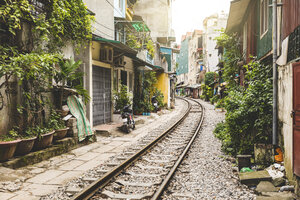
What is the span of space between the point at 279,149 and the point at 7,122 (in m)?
6.58

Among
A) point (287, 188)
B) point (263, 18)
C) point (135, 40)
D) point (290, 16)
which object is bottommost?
point (287, 188)

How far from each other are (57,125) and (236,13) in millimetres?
9329

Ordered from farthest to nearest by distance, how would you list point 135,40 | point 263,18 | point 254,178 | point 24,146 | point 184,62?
point 184,62 → point 135,40 → point 263,18 → point 24,146 → point 254,178

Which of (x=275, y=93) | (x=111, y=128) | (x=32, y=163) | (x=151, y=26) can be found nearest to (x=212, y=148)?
(x=275, y=93)

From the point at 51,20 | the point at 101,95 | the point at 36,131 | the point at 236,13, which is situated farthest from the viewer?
Answer: the point at 101,95

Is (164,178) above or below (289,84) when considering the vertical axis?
below

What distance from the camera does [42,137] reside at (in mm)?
6398

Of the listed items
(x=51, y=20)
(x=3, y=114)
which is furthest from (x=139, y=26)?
(x=3, y=114)

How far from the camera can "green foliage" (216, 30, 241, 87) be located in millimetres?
13711

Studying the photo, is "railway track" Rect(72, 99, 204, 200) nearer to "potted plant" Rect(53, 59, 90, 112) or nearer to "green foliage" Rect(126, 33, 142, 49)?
"potted plant" Rect(53, 59, 90, 112)

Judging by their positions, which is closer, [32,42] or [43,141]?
[43,141]

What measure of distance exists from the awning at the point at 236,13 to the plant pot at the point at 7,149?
29.6ft

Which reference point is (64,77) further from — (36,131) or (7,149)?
(7,149)

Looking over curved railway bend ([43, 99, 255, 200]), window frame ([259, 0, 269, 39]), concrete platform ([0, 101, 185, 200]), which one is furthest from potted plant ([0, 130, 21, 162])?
window frame ([259, 0, 269, 39])
